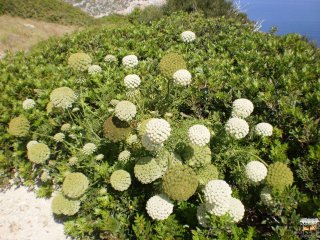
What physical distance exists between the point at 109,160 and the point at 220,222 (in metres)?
1.77

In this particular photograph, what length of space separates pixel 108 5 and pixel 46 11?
281 inches

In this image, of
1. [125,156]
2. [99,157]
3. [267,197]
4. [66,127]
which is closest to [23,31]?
[66,127]

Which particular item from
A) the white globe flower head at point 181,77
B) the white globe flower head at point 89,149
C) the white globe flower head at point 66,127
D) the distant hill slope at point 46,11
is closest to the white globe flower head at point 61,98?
the white globe flower head at point 66,127

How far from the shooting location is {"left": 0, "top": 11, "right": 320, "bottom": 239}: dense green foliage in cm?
268

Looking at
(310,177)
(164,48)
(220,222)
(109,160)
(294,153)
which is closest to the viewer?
(220,222)

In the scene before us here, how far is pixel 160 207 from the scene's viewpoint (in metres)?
2.36

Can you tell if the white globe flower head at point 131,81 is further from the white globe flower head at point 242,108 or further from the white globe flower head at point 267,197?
the white globe flower head at point 267,197

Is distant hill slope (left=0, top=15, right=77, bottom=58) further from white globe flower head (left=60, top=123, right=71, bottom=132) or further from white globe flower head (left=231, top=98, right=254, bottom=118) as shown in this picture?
white globe flower head (left=231, top=98, right=254, bottom=118)

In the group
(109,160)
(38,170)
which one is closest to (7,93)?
(38,170)

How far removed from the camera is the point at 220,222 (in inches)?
82.9

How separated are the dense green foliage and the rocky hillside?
26.5 metres

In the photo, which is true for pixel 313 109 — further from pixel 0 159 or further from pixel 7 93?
pixel 7 93

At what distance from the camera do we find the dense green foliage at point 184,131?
105 inches

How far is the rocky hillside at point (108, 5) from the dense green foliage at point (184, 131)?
26.5m
